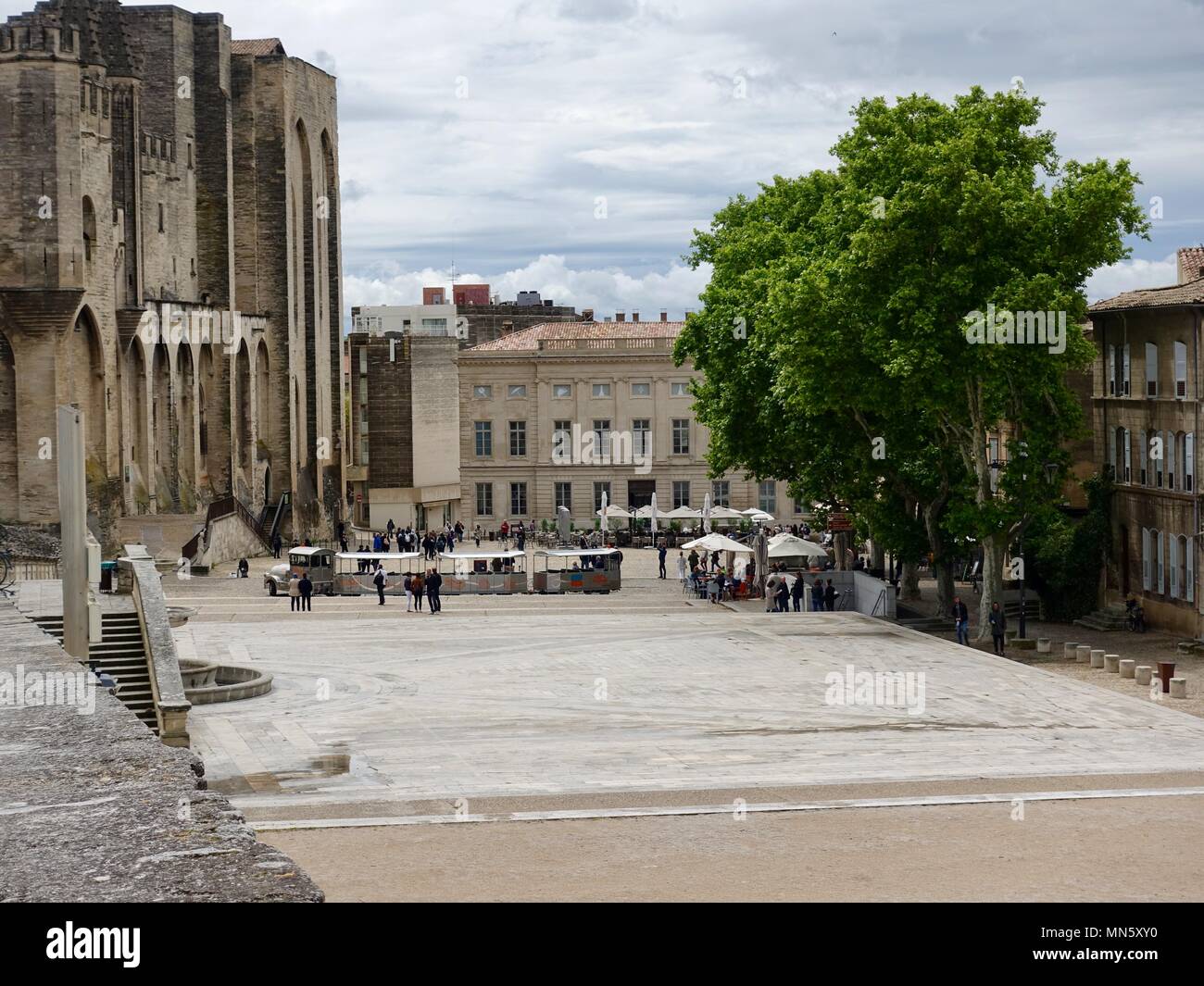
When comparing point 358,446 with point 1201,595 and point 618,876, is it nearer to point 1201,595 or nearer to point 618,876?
point 1201,595

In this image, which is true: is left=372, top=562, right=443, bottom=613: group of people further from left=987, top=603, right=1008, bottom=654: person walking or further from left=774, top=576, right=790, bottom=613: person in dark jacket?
left=987, top=603, right=1008, bottom=654: person walking

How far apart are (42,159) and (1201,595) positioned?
124ft

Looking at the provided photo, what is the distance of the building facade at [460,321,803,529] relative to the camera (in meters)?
88.4

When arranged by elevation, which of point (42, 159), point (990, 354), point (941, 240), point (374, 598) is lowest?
point (374, 598)

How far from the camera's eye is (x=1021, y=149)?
42.0 metres

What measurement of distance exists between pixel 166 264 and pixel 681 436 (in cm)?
2719

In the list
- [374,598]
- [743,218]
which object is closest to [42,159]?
[374,598]

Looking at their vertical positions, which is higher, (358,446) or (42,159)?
(42,159)

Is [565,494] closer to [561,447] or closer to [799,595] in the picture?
[561,447]

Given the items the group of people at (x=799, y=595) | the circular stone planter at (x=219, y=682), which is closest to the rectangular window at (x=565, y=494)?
the group of people at (x=799, y=595)

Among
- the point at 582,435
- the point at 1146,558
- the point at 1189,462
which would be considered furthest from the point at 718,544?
the point at 582,435

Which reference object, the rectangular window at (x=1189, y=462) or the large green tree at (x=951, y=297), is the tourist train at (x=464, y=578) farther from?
the rectangular window at (x=1189, y=462)

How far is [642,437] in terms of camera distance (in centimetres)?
8938

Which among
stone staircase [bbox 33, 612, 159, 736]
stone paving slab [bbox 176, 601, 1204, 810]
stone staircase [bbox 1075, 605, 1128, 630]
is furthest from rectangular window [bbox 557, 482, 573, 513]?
stone staircase [bbox 33, 612, 159, 736]
